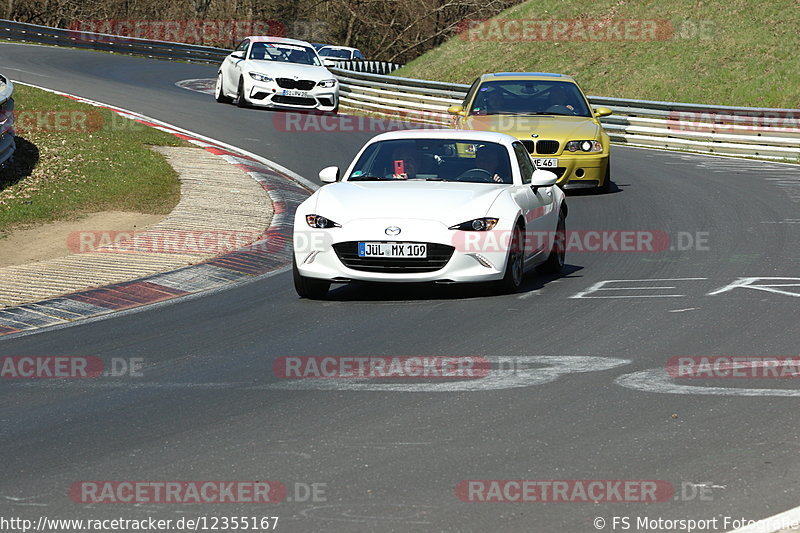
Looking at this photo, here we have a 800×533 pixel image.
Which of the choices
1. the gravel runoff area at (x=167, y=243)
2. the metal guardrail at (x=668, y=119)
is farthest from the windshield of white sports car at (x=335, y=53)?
the gravel runoff area at (x=167, y=243)

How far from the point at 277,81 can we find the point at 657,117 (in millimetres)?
8509

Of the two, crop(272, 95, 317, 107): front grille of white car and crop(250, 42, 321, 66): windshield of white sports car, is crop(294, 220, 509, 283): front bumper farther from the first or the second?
crop(250, 42, 321, 66): windshield of white sports car

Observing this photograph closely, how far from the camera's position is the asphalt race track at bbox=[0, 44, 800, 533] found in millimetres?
5383

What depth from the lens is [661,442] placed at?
20.3ft

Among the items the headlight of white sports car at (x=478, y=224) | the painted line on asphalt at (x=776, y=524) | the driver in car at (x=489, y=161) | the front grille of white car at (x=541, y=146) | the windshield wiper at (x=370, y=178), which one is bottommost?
the painted line on asphalt at (x=776, y=524)

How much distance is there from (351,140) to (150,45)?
24.1 meters

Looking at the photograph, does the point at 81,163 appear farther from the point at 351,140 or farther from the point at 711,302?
the point at 711,302

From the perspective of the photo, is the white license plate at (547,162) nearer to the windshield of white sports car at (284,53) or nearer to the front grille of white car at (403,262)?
the front grille of white car at (403,262)

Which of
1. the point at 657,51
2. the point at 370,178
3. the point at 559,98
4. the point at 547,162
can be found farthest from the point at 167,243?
the point at 657,51

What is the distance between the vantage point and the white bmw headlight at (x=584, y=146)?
1839 centimetres

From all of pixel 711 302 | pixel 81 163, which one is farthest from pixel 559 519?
pixel 81 163

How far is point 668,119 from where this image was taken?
28031 mm

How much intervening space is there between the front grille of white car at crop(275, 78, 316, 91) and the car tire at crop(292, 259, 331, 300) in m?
17.9

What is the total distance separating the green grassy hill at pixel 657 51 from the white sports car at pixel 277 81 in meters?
11.7
